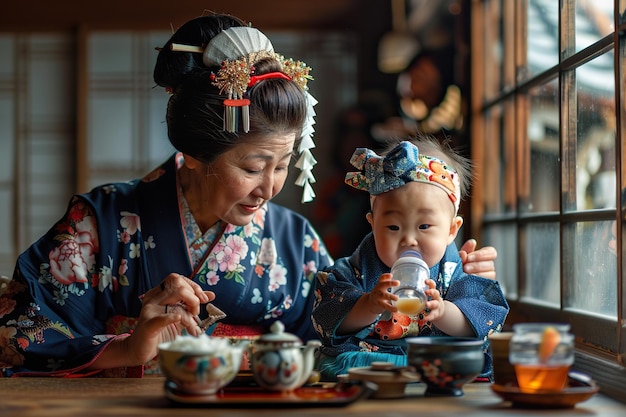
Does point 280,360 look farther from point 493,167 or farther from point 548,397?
point 493,167

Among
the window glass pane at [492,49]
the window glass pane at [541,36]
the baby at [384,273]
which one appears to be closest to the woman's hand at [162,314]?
the baby at [384,273]

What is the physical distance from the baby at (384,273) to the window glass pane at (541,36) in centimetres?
90

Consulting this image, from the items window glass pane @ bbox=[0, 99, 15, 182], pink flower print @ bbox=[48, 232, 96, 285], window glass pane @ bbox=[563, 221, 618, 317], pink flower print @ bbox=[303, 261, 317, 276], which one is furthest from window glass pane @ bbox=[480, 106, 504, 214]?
window glass pane @ bbox=[0, 99, 15, 182]

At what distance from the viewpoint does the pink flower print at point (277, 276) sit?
246 centimetres

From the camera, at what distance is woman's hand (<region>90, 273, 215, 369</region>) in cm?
188

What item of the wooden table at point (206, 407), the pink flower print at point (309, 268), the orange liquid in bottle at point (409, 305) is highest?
the pink flower print at point (309, 268)

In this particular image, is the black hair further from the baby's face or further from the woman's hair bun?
the baby's face

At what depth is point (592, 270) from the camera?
2250mm

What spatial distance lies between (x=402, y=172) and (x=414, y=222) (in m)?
0.11

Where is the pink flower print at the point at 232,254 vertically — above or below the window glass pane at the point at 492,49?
below

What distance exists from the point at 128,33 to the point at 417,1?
5.84ft

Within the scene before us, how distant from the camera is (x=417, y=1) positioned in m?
4.74

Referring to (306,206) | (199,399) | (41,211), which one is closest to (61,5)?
(41,211)

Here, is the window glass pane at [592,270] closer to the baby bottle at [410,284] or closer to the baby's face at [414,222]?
the baby's face at [414,222]
